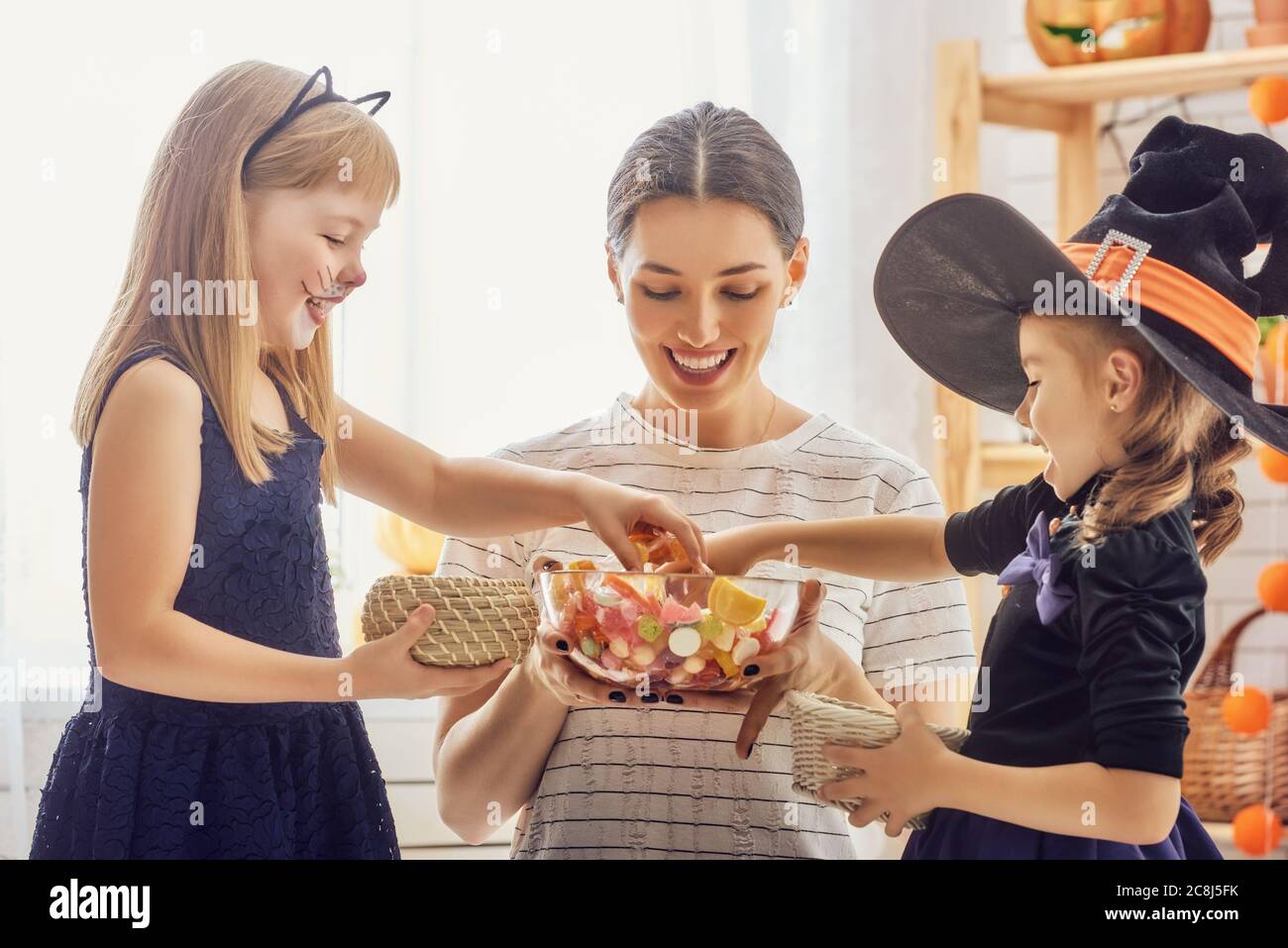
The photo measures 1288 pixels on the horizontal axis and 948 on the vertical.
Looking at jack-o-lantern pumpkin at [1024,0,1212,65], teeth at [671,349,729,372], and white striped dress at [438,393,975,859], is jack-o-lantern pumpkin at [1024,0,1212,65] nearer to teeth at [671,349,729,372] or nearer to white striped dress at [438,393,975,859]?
white striped dress at [438,393,975,859]

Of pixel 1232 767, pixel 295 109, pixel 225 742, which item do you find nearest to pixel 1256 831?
pixel 1232 767

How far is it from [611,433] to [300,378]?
31cm

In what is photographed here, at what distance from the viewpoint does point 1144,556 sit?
35.1 inches

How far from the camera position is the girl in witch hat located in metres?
0.88

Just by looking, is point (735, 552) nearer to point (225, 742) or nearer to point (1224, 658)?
point (225, 742)

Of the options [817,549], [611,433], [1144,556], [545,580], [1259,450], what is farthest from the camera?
[1259,450]

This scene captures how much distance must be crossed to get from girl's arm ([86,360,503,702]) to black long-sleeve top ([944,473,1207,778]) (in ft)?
1.27

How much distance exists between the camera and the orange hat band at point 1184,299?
94 cm

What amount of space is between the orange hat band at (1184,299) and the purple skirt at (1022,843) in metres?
0.31

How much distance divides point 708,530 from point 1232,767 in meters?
0.87

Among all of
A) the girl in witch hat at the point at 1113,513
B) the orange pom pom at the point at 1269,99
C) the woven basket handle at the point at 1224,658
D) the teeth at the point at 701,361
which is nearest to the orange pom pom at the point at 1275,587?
the woven basket handle at the point at 1224,658

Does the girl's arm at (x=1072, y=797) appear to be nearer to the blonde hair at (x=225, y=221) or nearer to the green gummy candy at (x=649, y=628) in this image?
the green gummy candy at (x=649, y=628)

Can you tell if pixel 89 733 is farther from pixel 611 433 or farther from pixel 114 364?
pixel 611 433

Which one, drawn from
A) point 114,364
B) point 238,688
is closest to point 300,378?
point 114,364
